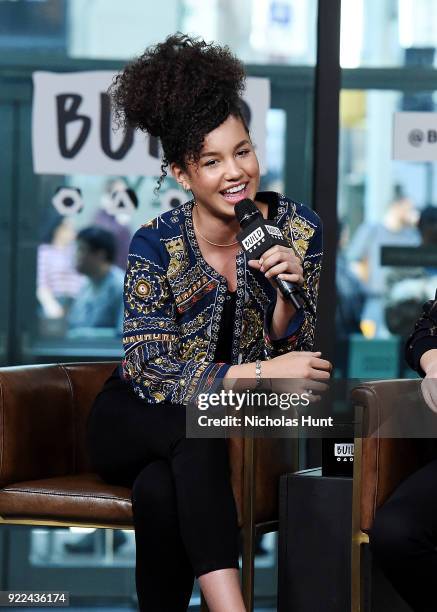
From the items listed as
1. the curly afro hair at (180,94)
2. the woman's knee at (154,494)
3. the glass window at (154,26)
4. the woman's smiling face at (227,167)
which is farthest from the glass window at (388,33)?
the woman's knee at (154,494)

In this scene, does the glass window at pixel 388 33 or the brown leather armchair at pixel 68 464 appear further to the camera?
the glass window at pixel 388 33

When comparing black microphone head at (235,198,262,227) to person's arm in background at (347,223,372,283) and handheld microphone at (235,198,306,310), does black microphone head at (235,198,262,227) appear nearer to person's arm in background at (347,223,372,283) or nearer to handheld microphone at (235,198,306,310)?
handheld microphone at (235,198,306,310)

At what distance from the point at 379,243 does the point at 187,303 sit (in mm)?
1498

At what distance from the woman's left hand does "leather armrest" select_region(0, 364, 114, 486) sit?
0.91 m

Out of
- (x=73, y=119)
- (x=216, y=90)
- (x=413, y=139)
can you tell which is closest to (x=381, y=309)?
(x=413, y=139)

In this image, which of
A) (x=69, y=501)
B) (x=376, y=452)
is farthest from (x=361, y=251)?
(x=69, y=501)

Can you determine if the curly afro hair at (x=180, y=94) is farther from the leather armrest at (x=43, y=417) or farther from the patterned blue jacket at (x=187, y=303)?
the leather armrest at (x=43, y=417)

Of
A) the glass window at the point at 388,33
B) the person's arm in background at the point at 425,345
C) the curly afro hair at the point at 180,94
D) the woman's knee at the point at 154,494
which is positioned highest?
the glass window at the point at 388,33

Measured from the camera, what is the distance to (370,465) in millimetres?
2635

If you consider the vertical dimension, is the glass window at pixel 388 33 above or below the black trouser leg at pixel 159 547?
above

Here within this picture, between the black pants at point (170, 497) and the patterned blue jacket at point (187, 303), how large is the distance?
0.08 m

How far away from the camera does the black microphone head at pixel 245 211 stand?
2.53 metres

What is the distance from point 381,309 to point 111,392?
1549 millimetres

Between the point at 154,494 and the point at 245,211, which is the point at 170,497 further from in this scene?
the point at 245,211
